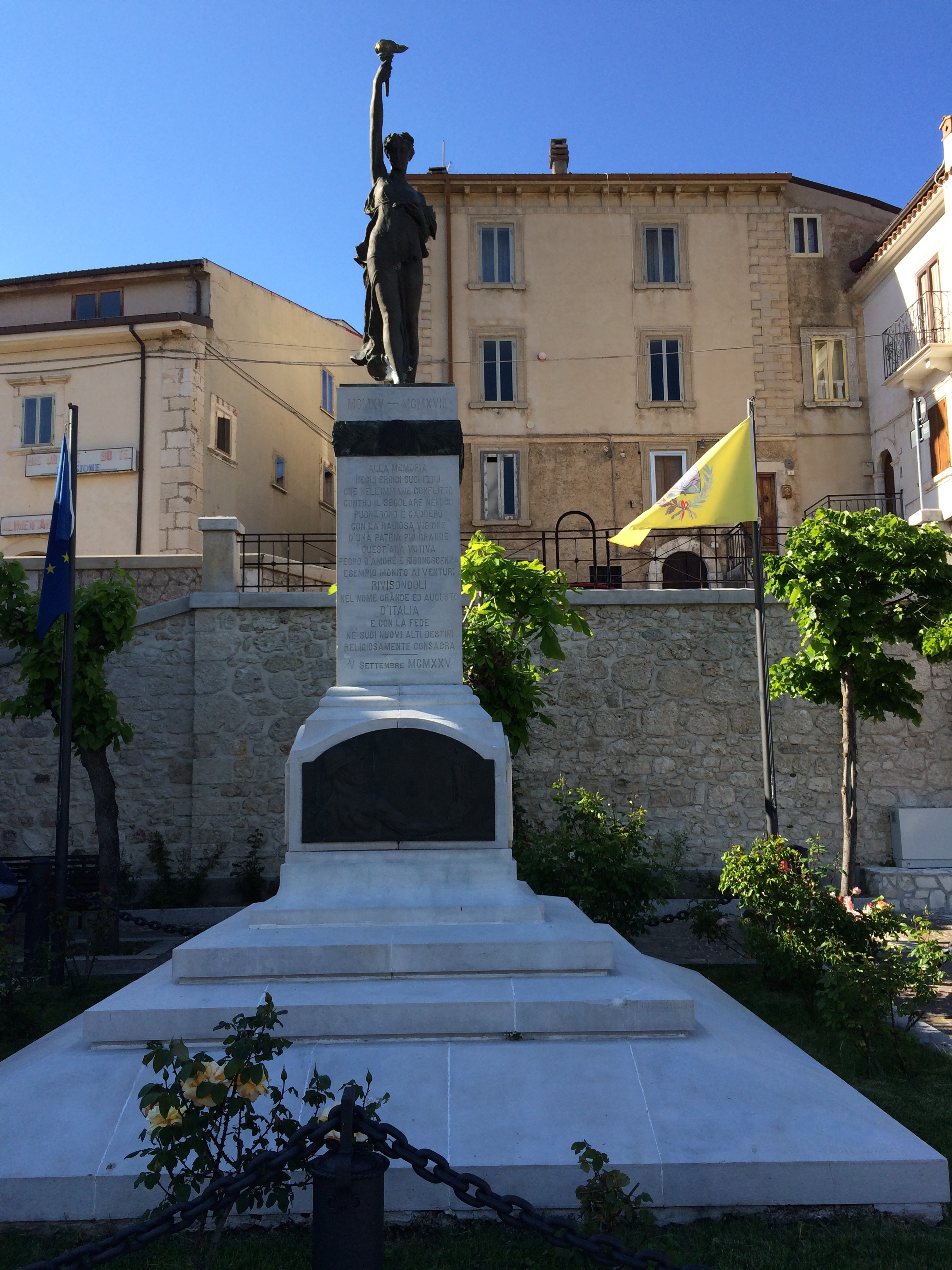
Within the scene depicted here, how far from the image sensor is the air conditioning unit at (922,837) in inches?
521

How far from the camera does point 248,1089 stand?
10.5ft

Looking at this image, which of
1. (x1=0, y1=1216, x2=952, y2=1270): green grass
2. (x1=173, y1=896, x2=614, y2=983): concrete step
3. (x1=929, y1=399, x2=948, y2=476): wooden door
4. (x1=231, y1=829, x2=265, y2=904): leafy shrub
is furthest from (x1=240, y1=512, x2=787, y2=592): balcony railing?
(x1=0, y1=1216, x2=952, y2=1270): green grass

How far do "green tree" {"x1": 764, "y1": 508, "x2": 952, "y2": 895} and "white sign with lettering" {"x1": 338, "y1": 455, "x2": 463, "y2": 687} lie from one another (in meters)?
4.02

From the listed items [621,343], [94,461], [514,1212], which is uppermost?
[621,343]

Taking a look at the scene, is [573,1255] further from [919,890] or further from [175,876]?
[175,876]

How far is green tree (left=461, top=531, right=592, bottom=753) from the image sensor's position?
9.34 m

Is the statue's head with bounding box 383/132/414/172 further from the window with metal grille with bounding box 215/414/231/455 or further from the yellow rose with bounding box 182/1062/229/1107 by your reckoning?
the window with metal grille with bounding box 215/414/231/455

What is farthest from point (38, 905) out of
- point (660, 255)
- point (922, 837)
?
point (660, 255)

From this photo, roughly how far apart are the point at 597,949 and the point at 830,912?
2.13 meters

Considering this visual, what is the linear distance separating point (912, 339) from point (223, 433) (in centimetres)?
1539

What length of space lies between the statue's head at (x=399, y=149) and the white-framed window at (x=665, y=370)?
56.4 ft

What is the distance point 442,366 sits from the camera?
23.9m

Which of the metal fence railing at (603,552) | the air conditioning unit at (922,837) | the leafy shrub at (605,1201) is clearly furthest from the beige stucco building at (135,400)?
the leafy shrub at (605,1201)

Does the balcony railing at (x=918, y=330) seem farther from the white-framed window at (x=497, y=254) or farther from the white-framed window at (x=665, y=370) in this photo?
the white-framed window at (x=497, y=254)
